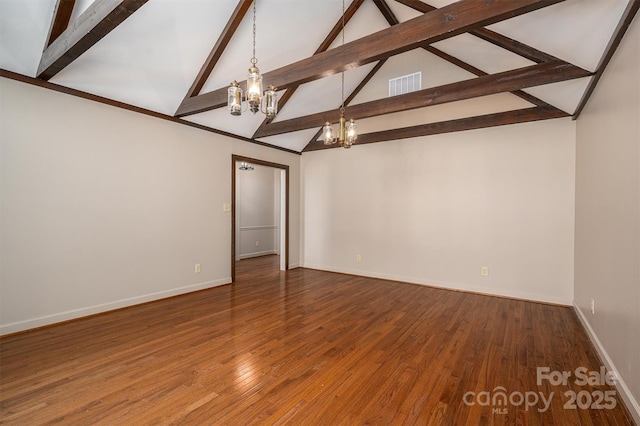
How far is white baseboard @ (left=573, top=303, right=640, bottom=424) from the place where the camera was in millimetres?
1643

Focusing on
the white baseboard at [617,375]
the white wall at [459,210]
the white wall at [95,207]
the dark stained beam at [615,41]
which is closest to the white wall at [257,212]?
the white wall at [459,210]

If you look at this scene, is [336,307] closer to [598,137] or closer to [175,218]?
[175,218]

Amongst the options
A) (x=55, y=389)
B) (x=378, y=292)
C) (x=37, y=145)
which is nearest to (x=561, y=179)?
(x=378, y=292)

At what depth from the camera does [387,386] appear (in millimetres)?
1954

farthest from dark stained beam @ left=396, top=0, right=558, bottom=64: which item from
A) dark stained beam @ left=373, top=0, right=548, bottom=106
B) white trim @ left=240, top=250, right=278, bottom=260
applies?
white trim @ left=240, top=250, right=278, bottom=260

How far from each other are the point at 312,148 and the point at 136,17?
3626 millimetres

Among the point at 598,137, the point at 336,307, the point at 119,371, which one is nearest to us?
the point at 119,371

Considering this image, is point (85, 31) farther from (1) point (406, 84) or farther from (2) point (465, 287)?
(2) point (465, 287)

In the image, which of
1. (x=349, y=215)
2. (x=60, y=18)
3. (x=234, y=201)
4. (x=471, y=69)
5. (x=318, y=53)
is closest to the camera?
(x=60, y=18)

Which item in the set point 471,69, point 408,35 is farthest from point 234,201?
point 471,69

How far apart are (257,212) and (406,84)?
5047 millimetres

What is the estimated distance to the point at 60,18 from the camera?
242cm

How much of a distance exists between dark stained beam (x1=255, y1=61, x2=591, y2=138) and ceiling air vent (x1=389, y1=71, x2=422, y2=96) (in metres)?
0.92

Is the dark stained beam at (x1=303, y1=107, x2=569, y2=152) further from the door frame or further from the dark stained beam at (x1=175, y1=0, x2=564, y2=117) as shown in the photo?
the dark stained beam at (x1=175, y1=0, x2=564, y2=117)
